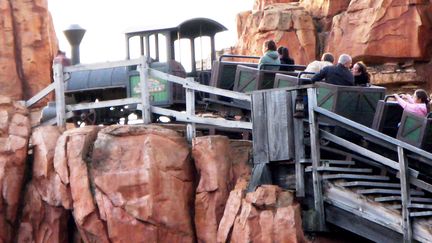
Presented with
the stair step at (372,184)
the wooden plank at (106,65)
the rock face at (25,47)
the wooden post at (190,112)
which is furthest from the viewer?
the rock face at (25,47)

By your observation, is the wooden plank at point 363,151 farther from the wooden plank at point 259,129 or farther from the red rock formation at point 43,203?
the red rock formation at point 43,203

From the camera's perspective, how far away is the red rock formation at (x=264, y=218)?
15.9 m

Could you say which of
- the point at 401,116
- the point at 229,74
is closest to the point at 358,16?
the point at 229,74

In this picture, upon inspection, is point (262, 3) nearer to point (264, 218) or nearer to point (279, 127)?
point (279, 127)

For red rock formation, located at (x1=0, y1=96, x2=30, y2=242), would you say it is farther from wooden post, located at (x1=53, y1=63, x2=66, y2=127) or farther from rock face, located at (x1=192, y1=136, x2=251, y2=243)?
rock face, located at (x1=192, y1=136, x2=251, y2=243)

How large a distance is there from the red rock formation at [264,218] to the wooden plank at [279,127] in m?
0.67

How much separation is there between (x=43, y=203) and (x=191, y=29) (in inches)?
185

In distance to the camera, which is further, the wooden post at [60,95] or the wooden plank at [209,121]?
the wooden post at [60,95]

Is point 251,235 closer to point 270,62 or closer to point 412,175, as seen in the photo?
point 412,175

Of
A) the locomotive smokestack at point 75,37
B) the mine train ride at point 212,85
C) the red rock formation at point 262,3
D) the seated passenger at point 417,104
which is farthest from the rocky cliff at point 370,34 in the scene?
the seated passenger at point 417,104

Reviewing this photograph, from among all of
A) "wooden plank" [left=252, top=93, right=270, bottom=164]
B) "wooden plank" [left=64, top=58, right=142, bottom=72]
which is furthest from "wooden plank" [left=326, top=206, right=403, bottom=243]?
"wooden plank" [left=64, top=58, right=142, bottom=72]

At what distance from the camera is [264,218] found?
1595 cm

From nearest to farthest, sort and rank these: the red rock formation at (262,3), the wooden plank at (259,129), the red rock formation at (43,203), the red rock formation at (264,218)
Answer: the red rock formation at (264,218) < the wooden plank at (259,129) < the red rock formation at (43,203) < the red rock formation at (262,3)

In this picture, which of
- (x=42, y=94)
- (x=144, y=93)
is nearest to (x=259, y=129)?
(x=144, y=93)
